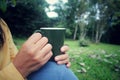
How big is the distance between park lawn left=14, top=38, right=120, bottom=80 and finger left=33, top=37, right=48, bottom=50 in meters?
1.51

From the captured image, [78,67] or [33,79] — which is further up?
[33,79]

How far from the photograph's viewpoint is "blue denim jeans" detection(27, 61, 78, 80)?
0.39 metres

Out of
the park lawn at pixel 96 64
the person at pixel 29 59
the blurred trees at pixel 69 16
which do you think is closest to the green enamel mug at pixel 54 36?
the person at pixel 29 59

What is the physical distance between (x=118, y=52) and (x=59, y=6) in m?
0.81

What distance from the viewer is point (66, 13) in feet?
9.09

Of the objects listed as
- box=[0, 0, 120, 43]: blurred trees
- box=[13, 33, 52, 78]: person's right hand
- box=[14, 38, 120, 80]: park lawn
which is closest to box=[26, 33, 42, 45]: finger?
box=[13, 33, 52, 78]: person's right hand

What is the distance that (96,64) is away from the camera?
2.15 metres

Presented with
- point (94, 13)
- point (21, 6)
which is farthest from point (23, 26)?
point (94, 13)

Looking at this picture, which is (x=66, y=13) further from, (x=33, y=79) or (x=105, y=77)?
(x=33, y=79)

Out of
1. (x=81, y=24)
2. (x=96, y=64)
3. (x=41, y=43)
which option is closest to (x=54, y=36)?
(x=41, y=43)

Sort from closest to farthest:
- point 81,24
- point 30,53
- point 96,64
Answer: point 30,53, point 96,64, point 81,24

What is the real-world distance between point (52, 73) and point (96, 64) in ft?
5.90

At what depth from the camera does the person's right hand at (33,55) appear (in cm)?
38

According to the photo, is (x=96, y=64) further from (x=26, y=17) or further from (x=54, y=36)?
(x=54, y=36)
